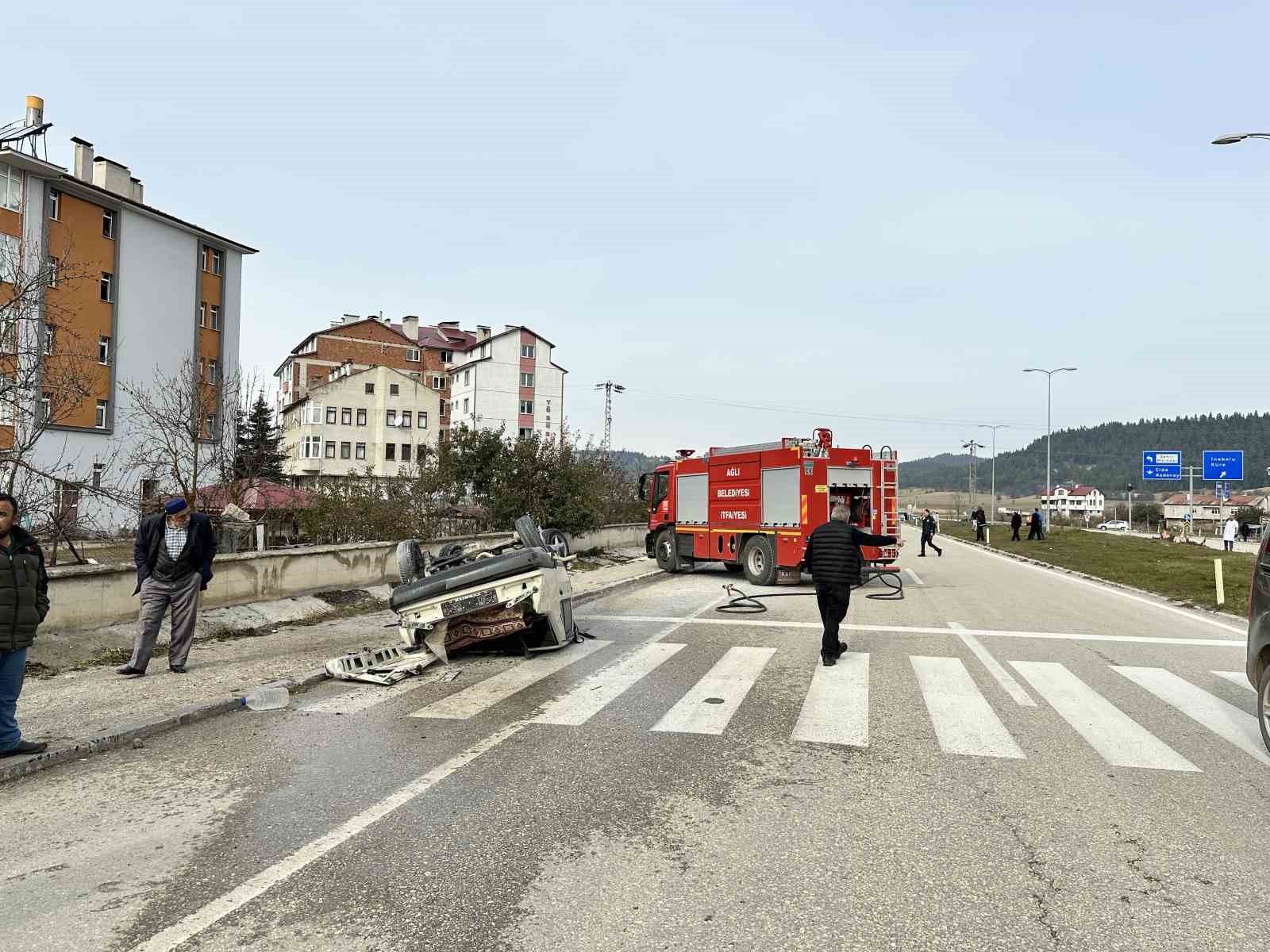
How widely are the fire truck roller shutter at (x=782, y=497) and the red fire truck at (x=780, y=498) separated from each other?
0.05 feet

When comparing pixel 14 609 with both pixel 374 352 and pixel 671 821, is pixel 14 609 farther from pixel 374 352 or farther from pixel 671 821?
pixel 374 352

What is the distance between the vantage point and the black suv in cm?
582

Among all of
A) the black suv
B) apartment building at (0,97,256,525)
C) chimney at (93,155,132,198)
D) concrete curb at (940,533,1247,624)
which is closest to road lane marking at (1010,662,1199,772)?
the black suv

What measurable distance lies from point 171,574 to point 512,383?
229 ft

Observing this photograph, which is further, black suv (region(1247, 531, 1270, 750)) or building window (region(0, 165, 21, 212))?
building window (region(0, 165, 21, 212))

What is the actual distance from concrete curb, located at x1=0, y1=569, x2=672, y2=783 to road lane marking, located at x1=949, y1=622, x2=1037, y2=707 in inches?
253

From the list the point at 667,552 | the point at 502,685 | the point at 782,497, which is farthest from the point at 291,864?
the point at 667,552

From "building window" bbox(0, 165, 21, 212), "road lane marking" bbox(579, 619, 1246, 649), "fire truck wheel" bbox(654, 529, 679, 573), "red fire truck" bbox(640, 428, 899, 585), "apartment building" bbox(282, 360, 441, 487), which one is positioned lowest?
"road lane marking" bbox(579, 619, 1246, 649)

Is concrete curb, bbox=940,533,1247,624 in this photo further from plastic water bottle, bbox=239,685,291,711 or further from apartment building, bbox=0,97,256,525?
apartment building, bbox=0,97,256,525

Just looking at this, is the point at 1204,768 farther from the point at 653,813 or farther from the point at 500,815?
the point at 500,815

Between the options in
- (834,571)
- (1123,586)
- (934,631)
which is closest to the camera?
(834,571)

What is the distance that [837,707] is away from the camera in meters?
7.05

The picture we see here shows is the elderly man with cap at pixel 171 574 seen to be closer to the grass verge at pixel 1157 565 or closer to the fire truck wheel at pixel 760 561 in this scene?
the fire truck wheel at pixel 760 561

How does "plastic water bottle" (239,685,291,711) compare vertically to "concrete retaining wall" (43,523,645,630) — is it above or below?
below
